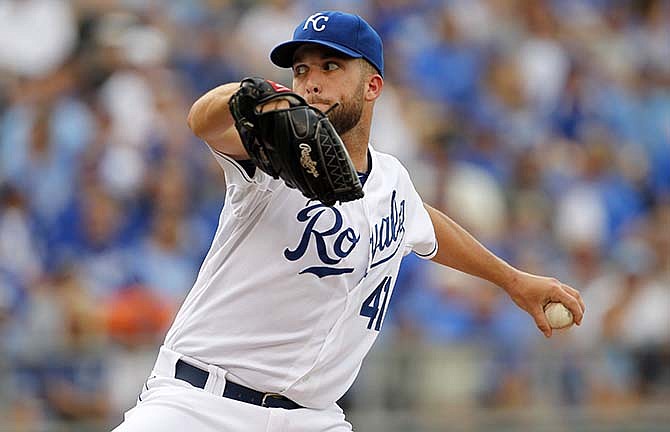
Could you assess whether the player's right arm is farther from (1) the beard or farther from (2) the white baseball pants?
(2) the white baseball pants

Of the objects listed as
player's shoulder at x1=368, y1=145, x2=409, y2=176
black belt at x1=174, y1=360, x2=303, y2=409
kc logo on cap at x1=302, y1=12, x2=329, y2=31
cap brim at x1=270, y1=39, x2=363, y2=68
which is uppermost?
kc logo on cap at x1=302, y1=12, x2=329, y2=31

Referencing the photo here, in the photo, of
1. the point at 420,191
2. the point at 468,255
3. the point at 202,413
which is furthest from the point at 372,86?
the point at 420,191

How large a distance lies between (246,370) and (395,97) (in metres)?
6.44

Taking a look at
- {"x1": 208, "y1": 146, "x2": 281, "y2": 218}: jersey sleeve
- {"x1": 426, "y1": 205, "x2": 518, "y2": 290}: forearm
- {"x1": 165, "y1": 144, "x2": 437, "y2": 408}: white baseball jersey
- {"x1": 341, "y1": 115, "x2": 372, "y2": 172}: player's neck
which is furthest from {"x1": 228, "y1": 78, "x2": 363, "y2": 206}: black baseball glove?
{"x1": 426, "y1": 205, "x2": 518, "y2": 290}: forearm

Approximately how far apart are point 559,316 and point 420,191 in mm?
4551

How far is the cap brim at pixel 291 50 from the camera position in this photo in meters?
4.08

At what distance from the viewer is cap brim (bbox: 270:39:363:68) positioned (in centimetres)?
408

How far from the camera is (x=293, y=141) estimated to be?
3373 millimetres

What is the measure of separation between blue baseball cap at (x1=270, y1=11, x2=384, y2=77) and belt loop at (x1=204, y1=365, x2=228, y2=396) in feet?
3.37

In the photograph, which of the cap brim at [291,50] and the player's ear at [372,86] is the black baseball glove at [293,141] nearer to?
the cap brim at [291,50]

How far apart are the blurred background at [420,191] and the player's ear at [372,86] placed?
3616 millimetres

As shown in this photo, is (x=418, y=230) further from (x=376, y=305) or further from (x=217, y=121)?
(x=217, y=121)

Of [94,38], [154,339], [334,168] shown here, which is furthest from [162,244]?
[334,168]

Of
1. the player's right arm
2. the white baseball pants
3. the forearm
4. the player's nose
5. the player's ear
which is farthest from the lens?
the forearm
